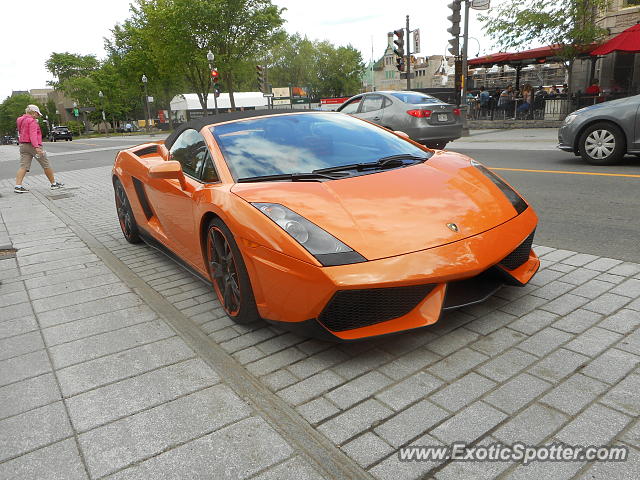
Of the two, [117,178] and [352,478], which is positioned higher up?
[117,178]

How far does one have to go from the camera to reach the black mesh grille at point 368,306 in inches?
92.8

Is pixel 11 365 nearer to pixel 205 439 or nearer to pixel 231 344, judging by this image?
pixel 231 344

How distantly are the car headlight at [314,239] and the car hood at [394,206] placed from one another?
4 cm

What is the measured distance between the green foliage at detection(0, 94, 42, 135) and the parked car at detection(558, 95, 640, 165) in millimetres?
123811

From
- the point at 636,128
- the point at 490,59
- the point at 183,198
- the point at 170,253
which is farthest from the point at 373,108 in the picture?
the point at 490,59

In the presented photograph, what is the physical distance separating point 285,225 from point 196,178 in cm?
119

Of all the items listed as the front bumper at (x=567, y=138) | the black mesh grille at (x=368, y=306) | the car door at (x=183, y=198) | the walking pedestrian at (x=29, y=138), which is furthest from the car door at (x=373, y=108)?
the black mesh grille at (x=368, y=306)

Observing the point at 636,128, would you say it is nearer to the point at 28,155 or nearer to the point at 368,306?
the point at 368,306

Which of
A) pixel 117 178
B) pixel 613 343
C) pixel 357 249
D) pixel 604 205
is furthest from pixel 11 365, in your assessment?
pixel 604 205

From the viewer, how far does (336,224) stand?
2.53m

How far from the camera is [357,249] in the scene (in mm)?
2404

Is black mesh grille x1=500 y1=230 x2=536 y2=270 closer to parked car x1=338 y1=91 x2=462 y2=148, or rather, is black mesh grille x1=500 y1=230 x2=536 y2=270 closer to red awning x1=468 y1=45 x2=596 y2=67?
parked car x1=338 y1=91 x2=462 y2=148

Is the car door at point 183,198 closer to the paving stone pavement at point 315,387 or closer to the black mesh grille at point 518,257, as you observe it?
the paving stone pavement at point 315,387

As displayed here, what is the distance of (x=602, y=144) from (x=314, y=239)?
7453 mm
